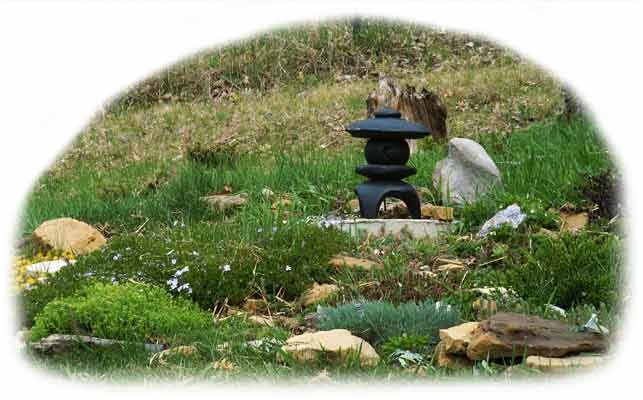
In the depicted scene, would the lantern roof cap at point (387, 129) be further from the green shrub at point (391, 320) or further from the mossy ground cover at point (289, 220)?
the green shrub at point (391, 320)

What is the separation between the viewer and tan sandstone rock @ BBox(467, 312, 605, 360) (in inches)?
159

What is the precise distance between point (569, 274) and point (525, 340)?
48.3 inches

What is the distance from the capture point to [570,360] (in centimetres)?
396

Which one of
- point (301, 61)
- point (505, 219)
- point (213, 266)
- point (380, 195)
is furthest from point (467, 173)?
point (301, 61)

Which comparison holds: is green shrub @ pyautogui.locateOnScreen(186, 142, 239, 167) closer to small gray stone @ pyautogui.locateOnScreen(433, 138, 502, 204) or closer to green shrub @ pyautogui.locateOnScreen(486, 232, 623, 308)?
small gray stone @ pyautogui.locateOnScreen(433, 138, 502, 204)

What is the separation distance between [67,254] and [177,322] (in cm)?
273

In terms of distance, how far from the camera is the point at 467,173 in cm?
795

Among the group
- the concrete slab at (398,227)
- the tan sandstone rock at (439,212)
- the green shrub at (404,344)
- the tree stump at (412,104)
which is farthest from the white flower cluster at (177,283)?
the tree stump at (412,104)

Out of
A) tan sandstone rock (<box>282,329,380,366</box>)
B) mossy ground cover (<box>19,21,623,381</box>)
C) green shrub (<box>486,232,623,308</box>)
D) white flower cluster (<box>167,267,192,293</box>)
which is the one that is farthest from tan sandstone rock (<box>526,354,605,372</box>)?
white flower cluster (<box>167,267,192,293</box>)

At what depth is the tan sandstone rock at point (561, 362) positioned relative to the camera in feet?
12.6

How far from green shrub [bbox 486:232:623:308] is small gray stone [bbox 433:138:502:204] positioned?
234 centimetres

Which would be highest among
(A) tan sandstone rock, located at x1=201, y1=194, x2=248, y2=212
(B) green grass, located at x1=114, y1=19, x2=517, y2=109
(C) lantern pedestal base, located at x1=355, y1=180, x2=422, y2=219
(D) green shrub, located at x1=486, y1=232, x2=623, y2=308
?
(B) green grass, located at x1=114, y1=19, x2=517, y2=109

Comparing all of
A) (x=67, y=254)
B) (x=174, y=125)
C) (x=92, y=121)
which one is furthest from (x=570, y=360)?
(x=92, y=121)

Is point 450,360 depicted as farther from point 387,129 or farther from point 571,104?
point 571,104
